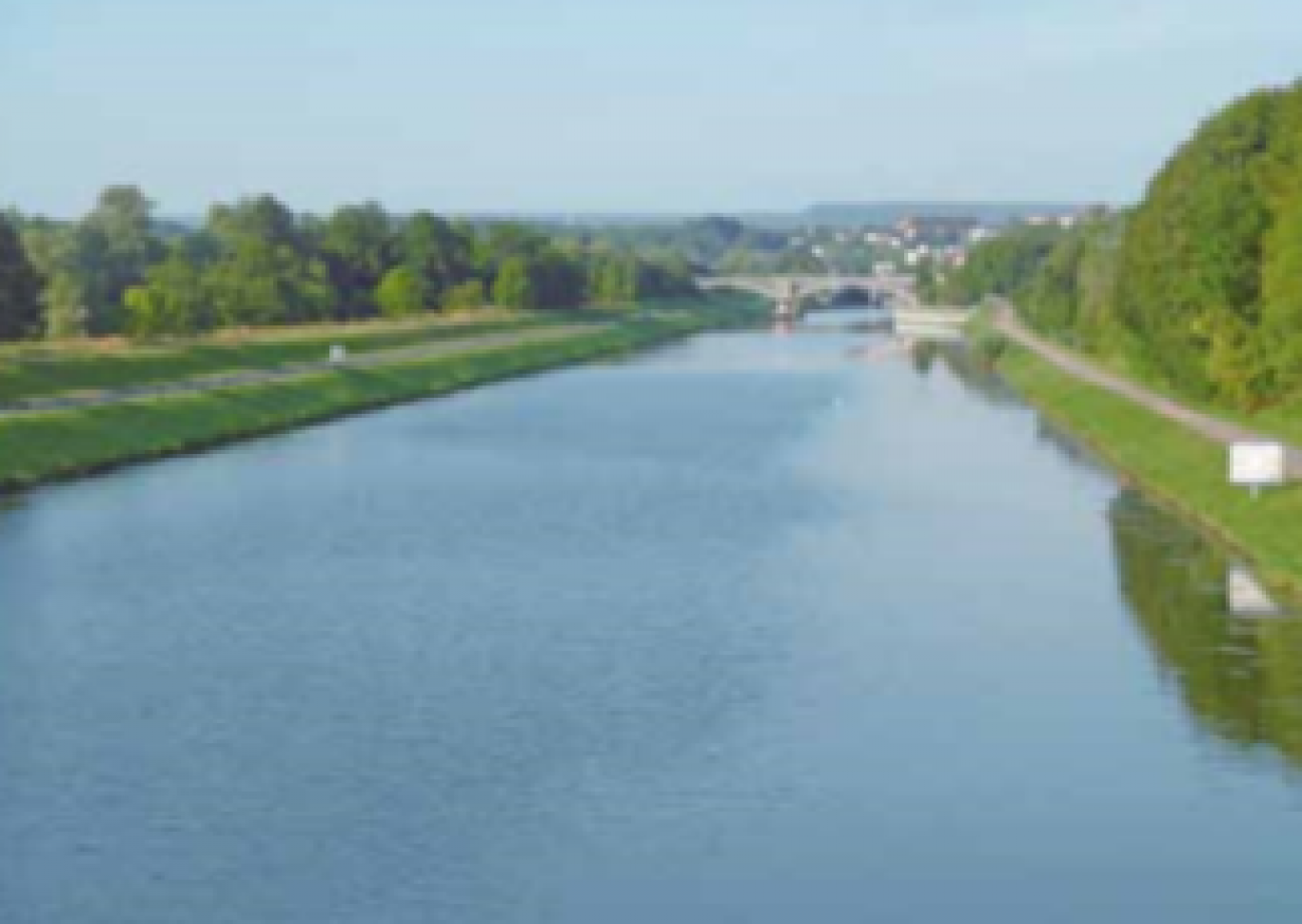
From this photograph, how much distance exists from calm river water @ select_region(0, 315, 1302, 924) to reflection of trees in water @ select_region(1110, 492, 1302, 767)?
9cm

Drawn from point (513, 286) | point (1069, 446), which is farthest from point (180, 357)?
point (513, 286)

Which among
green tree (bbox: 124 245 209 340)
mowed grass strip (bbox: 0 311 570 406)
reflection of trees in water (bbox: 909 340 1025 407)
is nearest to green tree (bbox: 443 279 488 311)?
mowed grass strip (bbox: 0 311 570 406)

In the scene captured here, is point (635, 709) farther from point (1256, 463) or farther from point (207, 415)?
point (207, 415)

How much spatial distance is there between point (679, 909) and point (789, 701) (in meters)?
8.89

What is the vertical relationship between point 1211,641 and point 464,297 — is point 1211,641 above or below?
above

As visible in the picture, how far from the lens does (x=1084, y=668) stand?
31.5 meters

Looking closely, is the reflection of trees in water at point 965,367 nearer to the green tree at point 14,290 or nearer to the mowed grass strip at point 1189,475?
the mowed grass strip at point 1189,475

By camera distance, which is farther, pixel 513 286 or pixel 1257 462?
pixel 513 286

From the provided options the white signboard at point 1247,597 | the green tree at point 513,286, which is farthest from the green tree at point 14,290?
the green tree at point 513,286

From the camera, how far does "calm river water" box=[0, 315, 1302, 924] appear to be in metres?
21.4

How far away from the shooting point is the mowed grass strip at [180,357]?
68500mm

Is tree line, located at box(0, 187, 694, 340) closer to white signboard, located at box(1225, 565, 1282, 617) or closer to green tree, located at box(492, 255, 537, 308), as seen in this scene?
green tree, located at box(492, 255, 537, 308)

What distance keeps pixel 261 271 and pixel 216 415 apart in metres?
45.1

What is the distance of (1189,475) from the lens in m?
49.4
